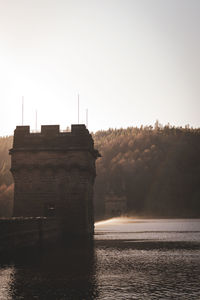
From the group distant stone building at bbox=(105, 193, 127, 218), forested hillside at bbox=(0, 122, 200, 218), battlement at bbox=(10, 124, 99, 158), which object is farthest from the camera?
forested hillside at bbox=(0, 122, 200, 218)

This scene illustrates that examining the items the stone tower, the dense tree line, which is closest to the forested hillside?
the dense tree line

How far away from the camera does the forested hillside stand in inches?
6154

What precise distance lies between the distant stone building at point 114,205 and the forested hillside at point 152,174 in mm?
2256

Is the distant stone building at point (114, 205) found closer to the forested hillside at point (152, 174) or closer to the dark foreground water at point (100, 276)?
the forested hillside at point (152, 174)

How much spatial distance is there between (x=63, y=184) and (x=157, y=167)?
472ft

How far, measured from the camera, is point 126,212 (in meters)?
145

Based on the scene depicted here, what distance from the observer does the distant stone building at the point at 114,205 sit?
140000mm

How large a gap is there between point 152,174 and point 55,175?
143 m

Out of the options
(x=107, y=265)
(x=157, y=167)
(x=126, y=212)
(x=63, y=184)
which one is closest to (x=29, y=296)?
(x=107, y=265)

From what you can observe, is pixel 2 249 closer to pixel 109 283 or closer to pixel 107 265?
pixel 107 265

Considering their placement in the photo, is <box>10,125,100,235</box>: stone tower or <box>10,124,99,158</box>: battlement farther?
<box>10,124,99,158</box>: battlement

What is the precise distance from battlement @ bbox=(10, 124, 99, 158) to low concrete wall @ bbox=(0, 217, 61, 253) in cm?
600

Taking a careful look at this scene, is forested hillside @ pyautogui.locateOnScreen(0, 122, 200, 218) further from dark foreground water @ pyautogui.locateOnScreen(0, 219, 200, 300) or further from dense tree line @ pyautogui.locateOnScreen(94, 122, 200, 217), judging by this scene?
dark foreground water @ pyautogui.locateOnScreen(0, 219, 200, 300)

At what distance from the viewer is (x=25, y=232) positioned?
73.4 ft
